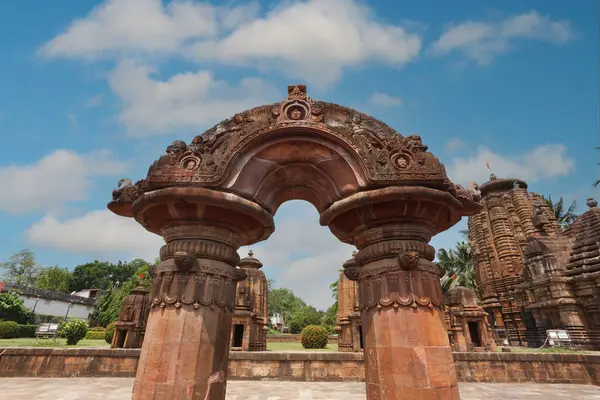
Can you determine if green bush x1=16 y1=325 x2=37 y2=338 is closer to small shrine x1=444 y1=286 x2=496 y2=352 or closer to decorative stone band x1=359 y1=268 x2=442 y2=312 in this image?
small shrine x1=444 y1=286 x2=496 y2=352

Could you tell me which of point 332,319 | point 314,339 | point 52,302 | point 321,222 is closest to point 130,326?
point 314,339

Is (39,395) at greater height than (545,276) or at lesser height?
lesser

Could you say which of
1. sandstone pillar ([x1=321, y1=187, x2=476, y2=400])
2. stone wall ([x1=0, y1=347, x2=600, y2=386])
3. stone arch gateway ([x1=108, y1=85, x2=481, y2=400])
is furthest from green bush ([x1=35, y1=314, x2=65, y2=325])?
sandstone pillar ([x1=321, y1=187, x2=476, y2=400])

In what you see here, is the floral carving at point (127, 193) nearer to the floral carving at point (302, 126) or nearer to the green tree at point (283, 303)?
the floral carving at point (302, 126)

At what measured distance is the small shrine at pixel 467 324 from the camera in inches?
650

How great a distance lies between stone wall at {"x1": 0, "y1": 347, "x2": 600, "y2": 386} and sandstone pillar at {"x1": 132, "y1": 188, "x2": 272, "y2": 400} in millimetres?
8555

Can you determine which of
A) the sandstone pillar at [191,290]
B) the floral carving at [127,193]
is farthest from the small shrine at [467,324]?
the floral carving at [127,193]

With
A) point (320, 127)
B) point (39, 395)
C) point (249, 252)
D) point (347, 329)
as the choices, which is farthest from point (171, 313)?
point (249, 252)

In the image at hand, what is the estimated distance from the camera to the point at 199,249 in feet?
13.0

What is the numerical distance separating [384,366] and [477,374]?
34.1 ft

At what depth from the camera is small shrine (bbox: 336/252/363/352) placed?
17.0 m

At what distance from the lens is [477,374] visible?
36.9ft

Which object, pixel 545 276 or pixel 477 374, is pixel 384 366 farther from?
pixel 545 276

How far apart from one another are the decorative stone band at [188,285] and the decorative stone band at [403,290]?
187cm
